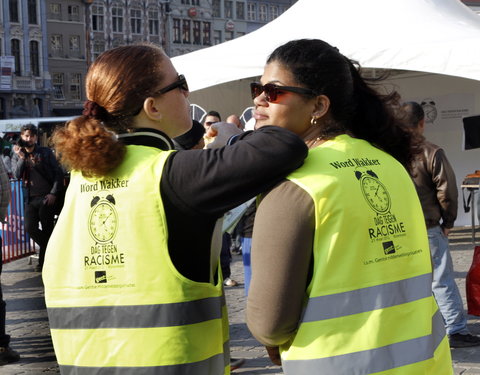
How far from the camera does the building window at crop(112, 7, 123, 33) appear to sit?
64812 millimetres

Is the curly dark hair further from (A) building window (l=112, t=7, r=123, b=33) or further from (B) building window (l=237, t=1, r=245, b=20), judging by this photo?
(B) building window (l=237, t=1, r=245, b=20)

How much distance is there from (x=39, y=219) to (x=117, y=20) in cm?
5705

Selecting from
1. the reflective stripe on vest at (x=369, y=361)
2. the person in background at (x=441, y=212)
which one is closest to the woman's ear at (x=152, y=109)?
the reflective stripe on vest at (x=369, y=361)

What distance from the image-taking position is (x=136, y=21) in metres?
66.5

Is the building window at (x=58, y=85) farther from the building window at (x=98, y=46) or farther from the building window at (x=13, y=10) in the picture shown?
the building window at (x=13, y=10)

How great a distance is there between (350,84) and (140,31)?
2588 inches

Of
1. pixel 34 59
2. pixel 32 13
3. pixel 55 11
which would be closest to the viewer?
pixel 32 13

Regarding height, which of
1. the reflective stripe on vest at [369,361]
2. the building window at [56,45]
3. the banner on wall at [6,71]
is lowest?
the reflective stripe on vest at [369,361]

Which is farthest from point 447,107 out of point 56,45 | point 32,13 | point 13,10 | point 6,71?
point 56,45

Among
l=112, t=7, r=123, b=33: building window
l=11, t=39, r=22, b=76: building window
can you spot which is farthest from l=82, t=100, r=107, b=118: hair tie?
l=112, t=7, r=123, b=33: building window

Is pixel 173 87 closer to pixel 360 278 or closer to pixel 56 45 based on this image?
pixel 360 278

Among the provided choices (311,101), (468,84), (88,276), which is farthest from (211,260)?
(468,84)

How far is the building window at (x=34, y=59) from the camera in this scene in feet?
192

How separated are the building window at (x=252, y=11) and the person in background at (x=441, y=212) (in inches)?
2888
